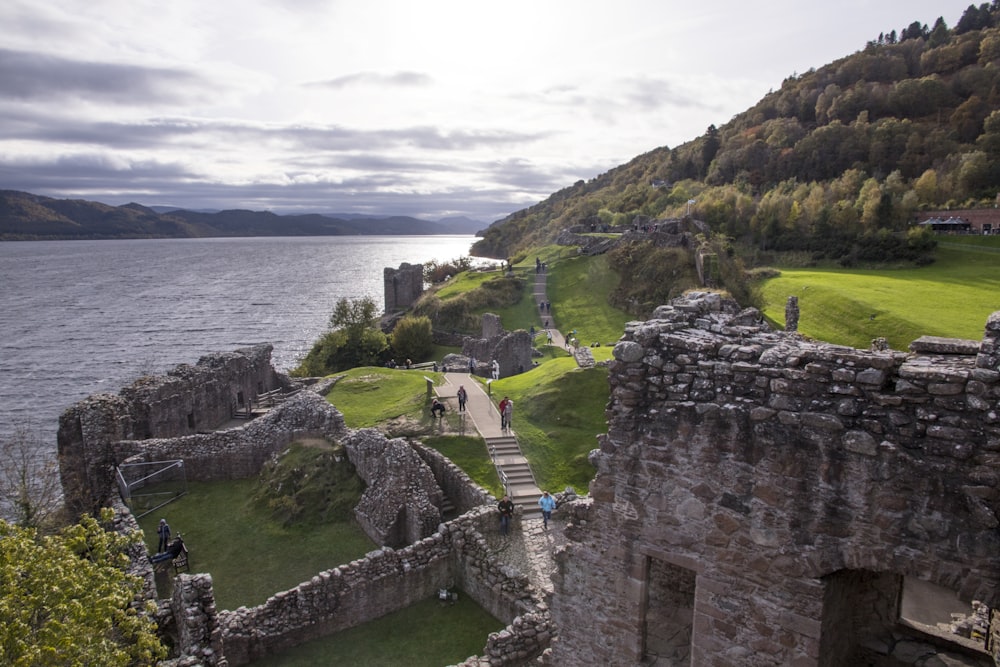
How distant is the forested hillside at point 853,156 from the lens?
66.0m

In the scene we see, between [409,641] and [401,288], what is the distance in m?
65.1

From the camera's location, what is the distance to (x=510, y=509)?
62.2ft

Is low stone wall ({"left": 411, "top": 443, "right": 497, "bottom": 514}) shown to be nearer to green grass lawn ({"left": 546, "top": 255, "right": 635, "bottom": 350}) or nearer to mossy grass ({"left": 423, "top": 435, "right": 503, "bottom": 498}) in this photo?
mossy grass ({"left": 423, "top": 435, "right": 503, "bottom": 498})

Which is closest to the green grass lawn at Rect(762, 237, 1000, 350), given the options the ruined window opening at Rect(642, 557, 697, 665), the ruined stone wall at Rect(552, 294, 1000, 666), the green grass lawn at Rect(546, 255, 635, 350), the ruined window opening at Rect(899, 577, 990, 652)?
the green grass lawn at Rect(546, 255, 635, 350)

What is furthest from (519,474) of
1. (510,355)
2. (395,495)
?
(510,355)

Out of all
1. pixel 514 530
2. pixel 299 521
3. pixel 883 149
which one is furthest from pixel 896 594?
pixel 883 149

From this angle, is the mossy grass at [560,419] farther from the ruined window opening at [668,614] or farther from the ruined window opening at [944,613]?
the ruined window opening at [668,614]

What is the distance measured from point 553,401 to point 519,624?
498 inches

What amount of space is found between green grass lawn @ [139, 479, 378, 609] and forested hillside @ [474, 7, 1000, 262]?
5681 centimetres

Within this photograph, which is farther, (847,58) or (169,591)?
(847,58)

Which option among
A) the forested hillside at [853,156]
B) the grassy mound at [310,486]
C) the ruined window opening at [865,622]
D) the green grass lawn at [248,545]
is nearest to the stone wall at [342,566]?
the grassy mound at [310,486]

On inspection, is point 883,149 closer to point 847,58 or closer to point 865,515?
point 847,58

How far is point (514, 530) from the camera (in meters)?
19.0

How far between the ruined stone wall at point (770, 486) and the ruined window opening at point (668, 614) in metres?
0.06
